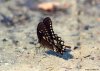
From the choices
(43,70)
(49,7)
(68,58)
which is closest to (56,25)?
(49,7)

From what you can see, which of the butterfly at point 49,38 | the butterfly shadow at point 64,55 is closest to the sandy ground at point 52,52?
the butterfly shadow at point 64,55

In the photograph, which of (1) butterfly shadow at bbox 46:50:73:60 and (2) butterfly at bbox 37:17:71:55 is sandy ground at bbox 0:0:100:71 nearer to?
(1) butterfly shadow at bbox 46:50:73:60

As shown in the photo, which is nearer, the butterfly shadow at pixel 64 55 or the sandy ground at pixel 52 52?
the sandy ground at pixel 52 52

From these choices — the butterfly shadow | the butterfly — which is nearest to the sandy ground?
the butterfly shadow

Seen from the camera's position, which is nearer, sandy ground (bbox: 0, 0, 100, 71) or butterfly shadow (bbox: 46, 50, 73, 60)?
sandy ground (bbox: 0, 0, 100, 71)

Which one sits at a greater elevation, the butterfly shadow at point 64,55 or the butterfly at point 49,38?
the butterfly at point 49,38

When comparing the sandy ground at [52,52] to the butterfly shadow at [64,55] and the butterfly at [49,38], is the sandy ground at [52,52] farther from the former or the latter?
the butterfly at [49,38]

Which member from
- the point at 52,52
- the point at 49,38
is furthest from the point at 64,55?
the point at 49,38

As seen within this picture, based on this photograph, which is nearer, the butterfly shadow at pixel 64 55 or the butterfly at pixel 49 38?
the butterfly at pixel 49 38

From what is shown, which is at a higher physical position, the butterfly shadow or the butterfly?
the butterfly
